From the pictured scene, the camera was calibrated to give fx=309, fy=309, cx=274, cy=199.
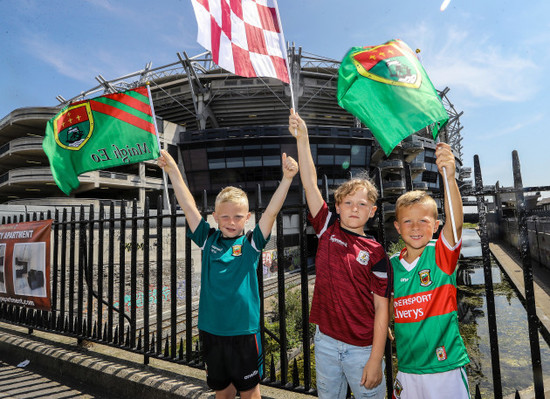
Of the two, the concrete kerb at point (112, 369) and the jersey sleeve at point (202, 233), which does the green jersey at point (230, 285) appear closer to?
the jersey sleeve at point (202, 233)

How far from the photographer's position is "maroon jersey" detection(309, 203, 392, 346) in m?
1.83

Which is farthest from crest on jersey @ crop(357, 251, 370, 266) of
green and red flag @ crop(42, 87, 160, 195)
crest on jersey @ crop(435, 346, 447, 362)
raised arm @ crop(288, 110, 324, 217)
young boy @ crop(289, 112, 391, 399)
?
green and red flag @ crop(42, 87, 160, 195)

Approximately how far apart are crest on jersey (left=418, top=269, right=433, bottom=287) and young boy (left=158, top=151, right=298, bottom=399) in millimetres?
1038

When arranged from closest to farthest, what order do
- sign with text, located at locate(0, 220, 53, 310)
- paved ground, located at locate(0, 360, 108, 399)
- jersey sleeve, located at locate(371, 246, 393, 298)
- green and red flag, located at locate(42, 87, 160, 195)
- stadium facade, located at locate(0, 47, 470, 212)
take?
jersey sleeve, located at locate(371, 246, 393, 298), paved ground, located at locate(0, 360, 108, 399), green and red flag, located at locate(42, 87, 160, 195), sign with text, located at locate(0, 220, 53, 310), stadium facade, located at locate(0, 47, 470, 212)

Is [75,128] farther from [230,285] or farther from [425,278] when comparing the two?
[425,278]

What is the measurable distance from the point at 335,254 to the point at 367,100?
3.57 feet

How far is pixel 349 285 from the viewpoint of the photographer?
1.90 m

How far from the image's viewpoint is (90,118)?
3994mm

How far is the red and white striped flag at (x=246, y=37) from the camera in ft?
8.32

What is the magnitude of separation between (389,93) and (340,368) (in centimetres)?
180

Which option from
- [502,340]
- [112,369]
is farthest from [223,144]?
[112,369]

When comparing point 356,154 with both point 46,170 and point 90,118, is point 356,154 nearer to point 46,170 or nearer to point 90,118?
point 46,170

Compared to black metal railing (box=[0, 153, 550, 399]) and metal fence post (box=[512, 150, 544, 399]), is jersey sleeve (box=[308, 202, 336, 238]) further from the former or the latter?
metal fence post (box=[512, 150, 544, 399])

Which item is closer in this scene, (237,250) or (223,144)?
(237,250)
